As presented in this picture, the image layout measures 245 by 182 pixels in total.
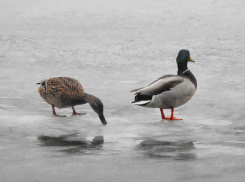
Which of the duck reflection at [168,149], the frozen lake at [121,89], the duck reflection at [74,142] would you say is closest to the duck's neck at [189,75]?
the frozen lake at [121,89]

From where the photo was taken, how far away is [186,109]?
7.02m

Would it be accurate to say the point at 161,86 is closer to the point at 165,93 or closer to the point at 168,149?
the point at 165,93

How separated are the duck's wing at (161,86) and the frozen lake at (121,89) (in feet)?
1.47

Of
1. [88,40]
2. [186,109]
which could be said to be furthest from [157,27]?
[186,109]

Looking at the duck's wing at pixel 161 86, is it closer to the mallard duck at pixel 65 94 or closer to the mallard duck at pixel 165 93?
the mallard duck at pixel 165 93

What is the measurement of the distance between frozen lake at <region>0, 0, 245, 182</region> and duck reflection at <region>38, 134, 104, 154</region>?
12 mm

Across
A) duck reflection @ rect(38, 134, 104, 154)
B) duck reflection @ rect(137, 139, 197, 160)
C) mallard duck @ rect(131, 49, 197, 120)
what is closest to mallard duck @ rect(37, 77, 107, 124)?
mallard duck @ rect(131, 49, 197, 120)

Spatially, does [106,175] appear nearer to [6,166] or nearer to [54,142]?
[6,166]

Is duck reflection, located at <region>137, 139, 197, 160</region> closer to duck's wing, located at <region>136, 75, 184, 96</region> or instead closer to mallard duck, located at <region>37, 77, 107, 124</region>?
duck's wing, located at <region>136, 75, 184, 96</region>

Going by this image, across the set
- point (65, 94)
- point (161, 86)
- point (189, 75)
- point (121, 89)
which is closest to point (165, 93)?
point (161, 86)

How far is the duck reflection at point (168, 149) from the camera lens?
4434 mm

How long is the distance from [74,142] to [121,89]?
12.3 feet

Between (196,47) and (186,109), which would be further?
(196,47)

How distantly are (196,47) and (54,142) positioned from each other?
9023mm
